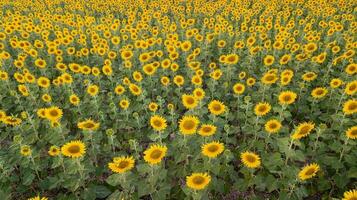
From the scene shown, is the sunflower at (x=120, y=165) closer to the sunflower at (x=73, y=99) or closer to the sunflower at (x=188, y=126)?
the sunflower at (x=188, y=126)

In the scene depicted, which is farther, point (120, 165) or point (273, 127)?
point (273, 127)

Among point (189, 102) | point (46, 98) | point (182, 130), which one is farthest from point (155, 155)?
→ point (46, 98)

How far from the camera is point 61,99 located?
7.34 m

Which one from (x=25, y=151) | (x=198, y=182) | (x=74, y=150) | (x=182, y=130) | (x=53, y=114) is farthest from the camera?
(x=53, y=114)

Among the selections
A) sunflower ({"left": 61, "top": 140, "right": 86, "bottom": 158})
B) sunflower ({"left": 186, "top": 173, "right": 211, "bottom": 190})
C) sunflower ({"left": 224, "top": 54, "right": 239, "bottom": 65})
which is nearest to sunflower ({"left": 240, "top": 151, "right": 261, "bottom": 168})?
sunflower ({"left": 186, "top": 173, "right": 211, "bottom": 190})

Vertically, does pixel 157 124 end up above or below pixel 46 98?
above

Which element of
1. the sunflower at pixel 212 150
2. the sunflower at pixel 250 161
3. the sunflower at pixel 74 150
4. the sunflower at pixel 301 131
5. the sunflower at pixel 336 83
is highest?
the sunflower at pixel 301 131

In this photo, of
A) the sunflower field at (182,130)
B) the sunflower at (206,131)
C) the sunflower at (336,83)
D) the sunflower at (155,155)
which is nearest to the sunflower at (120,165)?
the sunflower field at (182,130)

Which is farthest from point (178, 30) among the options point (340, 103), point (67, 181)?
point (67, 181)

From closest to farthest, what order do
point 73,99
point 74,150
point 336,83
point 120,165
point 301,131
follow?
point 120,165, point 301,131, point 74,150, point 336,83, point 73,99

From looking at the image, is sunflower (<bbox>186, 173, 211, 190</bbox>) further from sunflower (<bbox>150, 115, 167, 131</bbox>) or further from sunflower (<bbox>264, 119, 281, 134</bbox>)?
sunflower (<bbox>264, 119, 281, 134</bbox>)

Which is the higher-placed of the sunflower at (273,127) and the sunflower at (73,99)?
the sunflower at (273,127)

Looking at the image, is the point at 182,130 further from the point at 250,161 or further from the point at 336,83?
the point at 336,83

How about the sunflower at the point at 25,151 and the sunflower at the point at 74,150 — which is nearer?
the sunflower at the point at 74,150
